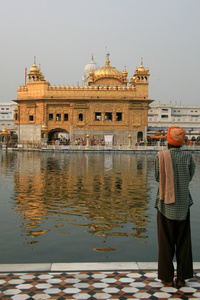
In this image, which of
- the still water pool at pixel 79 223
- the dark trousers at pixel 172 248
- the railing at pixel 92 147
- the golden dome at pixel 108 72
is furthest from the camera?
the golden dome at pixel 108 72

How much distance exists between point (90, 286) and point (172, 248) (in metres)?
1.02

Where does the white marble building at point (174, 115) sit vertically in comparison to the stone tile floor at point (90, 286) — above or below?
above

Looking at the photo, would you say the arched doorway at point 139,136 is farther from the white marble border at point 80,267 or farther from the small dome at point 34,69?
the white marble border at point 80,267

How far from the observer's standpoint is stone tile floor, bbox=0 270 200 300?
416cm

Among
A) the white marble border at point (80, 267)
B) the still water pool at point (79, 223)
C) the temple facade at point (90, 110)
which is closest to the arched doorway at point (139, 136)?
the temple facade at point (90, 110)

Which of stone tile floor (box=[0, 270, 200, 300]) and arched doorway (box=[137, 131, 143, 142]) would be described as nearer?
stone tile floor (box=[0, 270, 200, 300])

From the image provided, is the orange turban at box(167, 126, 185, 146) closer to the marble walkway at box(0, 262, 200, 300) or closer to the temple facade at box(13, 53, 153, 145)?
the marble walkway at box(0, 262, 200, 300)

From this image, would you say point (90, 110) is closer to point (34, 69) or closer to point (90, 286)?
point (34, 69)

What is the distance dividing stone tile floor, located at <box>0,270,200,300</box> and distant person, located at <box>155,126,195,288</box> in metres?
0.19

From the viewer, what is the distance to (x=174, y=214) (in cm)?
462

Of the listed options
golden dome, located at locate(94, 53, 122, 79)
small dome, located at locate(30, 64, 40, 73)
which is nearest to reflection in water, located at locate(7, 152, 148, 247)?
small dome, located at locate(30, 64, 40, 73)

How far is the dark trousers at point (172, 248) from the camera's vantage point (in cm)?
453

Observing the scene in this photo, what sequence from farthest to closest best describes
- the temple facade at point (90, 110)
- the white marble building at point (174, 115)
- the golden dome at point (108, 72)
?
the white marble building at point (174, 115) < the golden dome at point (108, 72) < the temple facade at point (90, 110)

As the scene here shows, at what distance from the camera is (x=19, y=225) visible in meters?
7.42
